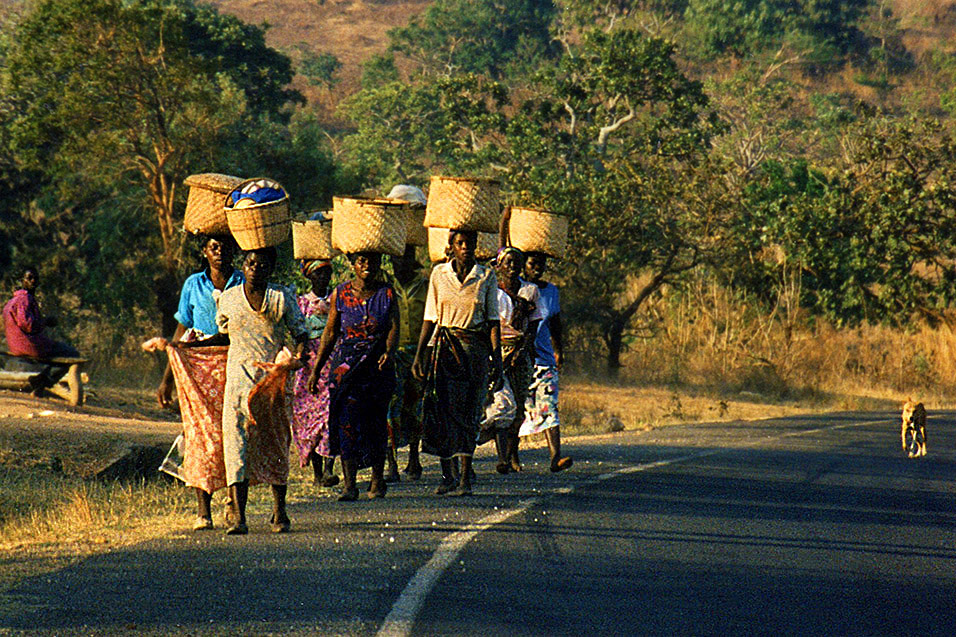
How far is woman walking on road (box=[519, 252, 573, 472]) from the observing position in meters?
12.0

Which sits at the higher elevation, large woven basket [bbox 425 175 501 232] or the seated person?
large woven basket [bbox 425 175 501 232]

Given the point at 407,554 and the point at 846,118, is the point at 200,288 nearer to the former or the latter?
the point at 407,554

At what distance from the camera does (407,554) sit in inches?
305

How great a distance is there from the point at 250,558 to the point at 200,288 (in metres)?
2.04

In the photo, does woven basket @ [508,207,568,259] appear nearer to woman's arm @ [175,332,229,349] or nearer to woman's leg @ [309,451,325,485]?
woman's leg @ [309,451,325,485]

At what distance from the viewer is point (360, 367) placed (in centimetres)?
1002

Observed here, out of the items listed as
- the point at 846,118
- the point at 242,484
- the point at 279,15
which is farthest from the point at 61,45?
the point at 279,15

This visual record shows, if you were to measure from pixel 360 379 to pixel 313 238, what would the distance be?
8.41 ft

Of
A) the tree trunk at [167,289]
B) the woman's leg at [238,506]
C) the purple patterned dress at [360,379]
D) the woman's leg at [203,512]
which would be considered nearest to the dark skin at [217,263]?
the woman's leg at [203,512]

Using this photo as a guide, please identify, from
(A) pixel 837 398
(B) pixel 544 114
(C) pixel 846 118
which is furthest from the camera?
(C) pixel 846 118

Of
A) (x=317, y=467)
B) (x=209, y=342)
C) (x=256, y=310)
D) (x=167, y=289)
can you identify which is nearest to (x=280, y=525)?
(x=209, y=342)

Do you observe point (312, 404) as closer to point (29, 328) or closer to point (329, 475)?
point (329, 475)

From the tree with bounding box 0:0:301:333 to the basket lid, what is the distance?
523 inches

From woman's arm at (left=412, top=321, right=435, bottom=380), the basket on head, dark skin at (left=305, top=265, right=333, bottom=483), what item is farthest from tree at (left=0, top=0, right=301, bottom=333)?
woman's arm at (left=412, top=321, right=435, bottom=380)
